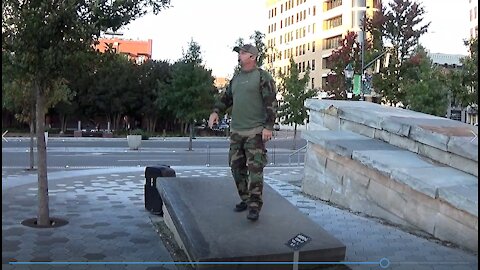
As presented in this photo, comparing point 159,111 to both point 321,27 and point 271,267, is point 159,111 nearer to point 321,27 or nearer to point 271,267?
point 321,27

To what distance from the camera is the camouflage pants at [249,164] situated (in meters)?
5.84

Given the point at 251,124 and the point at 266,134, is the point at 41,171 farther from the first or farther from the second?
the point at 266,134

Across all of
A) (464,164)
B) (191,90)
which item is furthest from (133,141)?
(464,164)

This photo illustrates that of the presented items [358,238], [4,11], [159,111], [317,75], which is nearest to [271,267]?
[358,238]

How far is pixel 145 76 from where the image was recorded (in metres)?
51.0

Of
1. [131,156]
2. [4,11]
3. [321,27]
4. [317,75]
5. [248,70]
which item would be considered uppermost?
[321,27]

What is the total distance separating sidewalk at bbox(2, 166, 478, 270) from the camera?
561 centimetres

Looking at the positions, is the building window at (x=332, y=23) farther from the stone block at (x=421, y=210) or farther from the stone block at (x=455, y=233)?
the stone block at (x=455, y=233)

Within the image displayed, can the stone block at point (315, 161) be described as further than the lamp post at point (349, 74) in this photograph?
No

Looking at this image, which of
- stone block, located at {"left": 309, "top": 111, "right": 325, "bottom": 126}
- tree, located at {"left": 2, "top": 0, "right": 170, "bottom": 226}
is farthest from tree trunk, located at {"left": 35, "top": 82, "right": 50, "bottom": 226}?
stone block, located at {"left": 309, "top": 111, "right": 325, "bottom": 126}

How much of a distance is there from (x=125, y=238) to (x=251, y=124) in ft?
7.78

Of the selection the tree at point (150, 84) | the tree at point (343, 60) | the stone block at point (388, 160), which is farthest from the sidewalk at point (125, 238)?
the tree at point (150, 84)

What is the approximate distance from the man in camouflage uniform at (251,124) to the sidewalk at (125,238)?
3.87 feet

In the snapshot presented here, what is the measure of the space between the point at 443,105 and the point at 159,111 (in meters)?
27.4
